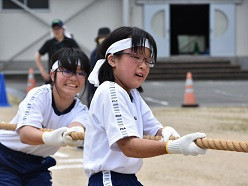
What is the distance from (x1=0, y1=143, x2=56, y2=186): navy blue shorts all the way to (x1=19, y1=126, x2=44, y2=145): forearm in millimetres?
413

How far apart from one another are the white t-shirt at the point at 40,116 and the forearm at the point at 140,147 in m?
1.07

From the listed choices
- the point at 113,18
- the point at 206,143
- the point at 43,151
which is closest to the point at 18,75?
the point at 113,18

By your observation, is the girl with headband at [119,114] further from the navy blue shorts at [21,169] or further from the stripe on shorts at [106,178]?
the navy blue shorts at [21,169]

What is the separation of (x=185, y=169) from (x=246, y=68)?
18.9 m

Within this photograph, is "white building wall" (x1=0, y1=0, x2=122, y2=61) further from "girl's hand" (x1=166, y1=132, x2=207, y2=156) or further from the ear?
"girl's hand" (x1=166, y1=132, x2=207, y2=156)

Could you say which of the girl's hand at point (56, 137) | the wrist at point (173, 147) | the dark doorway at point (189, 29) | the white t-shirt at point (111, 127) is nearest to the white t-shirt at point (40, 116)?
the girl's hand at point (56, 137)

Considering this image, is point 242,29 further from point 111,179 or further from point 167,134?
point 111,179

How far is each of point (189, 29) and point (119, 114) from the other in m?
28.0

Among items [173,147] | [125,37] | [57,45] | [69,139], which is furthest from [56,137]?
[57,45]

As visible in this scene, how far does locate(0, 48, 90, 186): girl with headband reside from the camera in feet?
14.9

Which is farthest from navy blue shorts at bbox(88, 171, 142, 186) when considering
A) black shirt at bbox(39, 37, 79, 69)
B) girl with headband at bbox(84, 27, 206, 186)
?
black shirt at bbox(39, 37, 79, 69)

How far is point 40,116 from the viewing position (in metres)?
4.59

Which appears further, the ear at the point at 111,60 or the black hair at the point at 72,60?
the black hair at the point at 72,60

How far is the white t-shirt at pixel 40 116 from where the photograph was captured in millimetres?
4555
